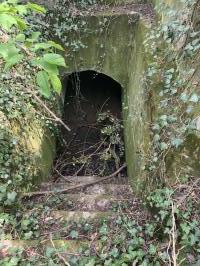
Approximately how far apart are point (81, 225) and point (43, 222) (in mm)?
419

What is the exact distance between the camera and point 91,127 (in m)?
8.04

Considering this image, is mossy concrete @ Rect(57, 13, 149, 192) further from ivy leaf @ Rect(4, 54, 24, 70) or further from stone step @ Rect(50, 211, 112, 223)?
ivy leaf @ Rect(4, 54, 24, 70)

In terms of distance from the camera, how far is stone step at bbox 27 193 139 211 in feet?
14.1

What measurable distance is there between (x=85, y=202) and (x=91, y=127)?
366 cm

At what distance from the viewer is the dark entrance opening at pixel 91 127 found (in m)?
7.03

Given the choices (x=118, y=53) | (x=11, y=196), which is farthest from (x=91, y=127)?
(x=11, y=196)

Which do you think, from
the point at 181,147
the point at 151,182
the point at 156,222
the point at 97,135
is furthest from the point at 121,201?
the point at 97,135

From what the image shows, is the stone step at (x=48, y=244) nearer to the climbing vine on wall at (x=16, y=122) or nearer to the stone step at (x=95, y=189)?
the climbing vine on wall at (x=16, y=122)

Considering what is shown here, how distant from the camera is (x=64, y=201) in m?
4.45

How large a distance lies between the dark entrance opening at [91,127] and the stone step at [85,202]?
7.06 feet

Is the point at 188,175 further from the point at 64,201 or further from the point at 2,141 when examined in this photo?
the point at 2,141

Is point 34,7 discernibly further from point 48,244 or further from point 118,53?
point 118,53

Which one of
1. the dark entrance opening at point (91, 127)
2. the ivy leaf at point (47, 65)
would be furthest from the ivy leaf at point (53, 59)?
the dark entrance opening at point (91, 127)

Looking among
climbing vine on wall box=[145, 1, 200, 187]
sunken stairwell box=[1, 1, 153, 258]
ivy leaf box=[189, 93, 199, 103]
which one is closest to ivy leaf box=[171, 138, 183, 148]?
climbing vine on wall box=[145, 1, 200, 187]
